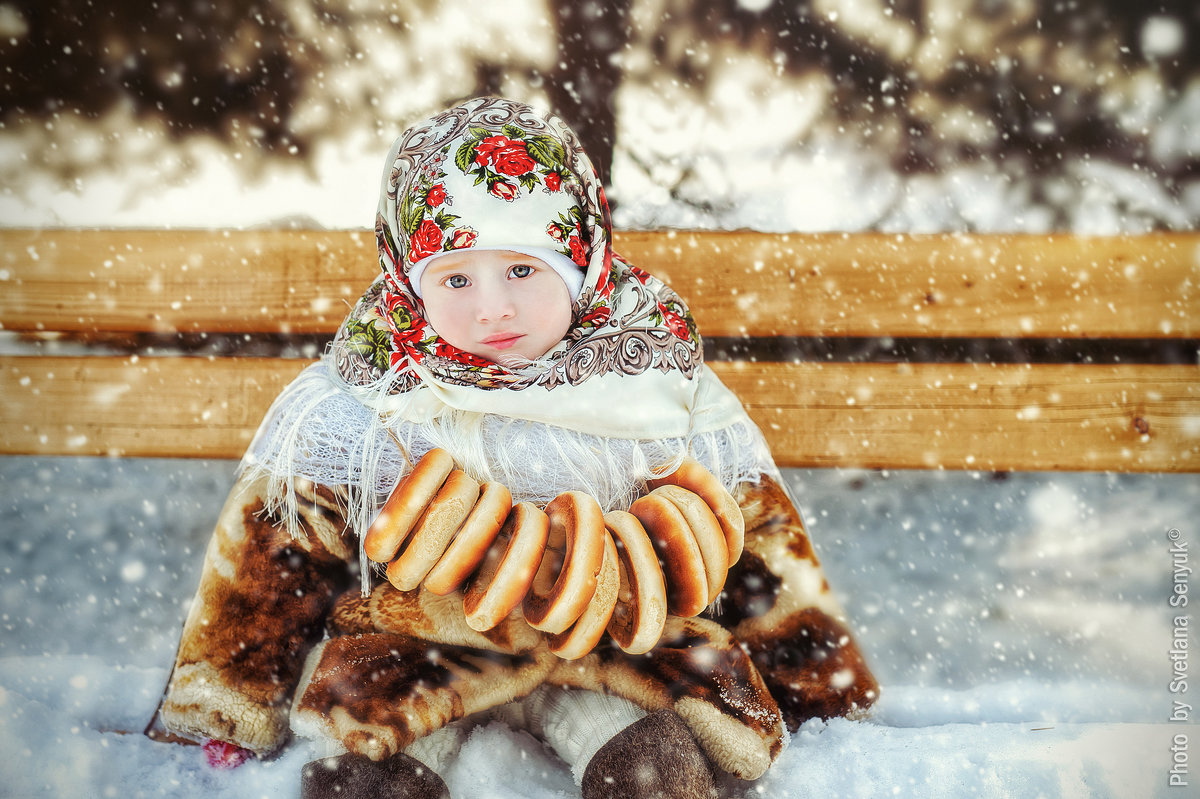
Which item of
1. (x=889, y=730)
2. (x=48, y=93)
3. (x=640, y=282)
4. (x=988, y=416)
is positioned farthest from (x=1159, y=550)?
(x=48, y=93)

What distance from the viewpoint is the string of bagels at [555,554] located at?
2.15 feet

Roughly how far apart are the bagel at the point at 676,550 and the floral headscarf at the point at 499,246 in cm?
14

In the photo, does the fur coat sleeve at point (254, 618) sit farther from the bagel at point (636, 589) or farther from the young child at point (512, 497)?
the bagel at point (636, 589)

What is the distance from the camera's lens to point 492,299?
68cm

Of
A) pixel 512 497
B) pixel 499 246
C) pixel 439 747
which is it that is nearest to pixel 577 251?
pixel 499 246

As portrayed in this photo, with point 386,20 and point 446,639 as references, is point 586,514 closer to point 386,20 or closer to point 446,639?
point 446,639

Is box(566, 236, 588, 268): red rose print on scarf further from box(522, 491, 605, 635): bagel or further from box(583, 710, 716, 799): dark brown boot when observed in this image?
box(583, 710, 716, 799): dark brown boot

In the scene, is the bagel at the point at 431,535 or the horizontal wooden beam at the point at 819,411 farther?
the horizontal wooden beam at the point at 819,411

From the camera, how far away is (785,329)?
992mm

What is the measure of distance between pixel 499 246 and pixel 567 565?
0.29 meters

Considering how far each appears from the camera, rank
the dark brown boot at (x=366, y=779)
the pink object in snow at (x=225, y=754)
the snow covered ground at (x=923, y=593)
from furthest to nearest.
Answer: the snow covered ground at (x=923, y=593) < the pink object in snow at (x=225, y=754) < the dark brown boot at (x=366, y=779)

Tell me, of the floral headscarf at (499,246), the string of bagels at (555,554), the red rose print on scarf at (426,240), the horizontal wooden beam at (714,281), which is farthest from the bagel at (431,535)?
the horizontal wooden beam at (714,281)

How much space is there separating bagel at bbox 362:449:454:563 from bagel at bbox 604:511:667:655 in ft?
0.54

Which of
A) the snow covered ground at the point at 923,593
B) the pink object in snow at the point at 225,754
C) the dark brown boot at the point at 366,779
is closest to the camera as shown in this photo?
the dark brown boot at the point at 366,779
